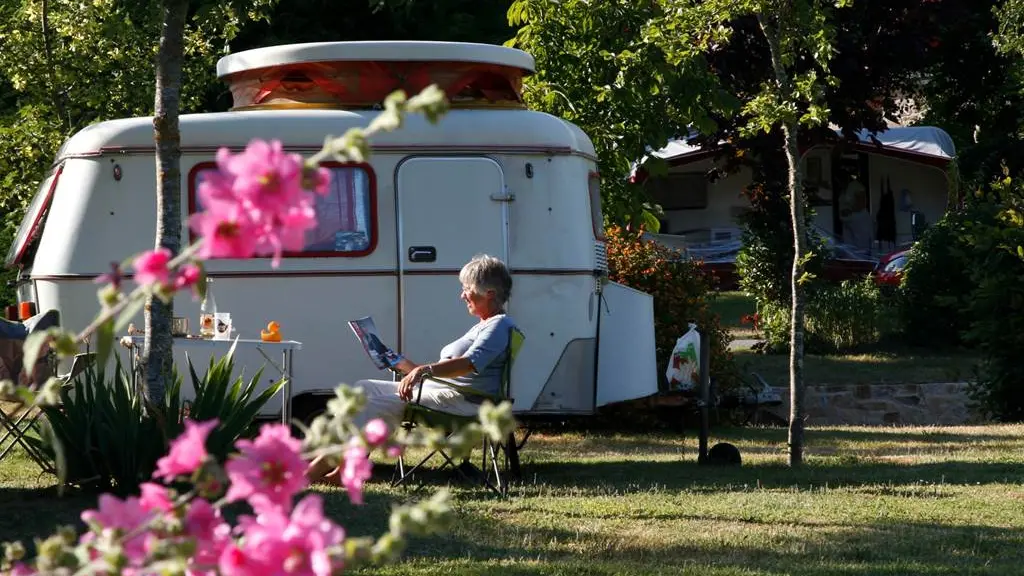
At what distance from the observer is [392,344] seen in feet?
27.6

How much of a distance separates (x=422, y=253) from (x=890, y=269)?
1404 cm

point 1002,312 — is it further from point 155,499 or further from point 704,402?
point 155,499

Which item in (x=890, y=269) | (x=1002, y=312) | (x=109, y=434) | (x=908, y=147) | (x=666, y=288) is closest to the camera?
(x=109, y=434)

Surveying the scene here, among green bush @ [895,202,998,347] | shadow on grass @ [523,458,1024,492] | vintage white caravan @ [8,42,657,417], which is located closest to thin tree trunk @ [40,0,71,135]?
vintage white caravan @ [8,42,657,417]


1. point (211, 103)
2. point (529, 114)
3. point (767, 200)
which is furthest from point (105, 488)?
point (767, 200)

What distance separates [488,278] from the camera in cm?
715

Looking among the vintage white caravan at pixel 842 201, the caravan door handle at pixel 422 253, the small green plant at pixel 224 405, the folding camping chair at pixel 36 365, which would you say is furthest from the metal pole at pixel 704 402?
the vintage white caravan at pixel 842 201

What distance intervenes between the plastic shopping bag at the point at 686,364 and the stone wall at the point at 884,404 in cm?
423

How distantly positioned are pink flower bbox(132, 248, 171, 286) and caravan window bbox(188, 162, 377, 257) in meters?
6.39

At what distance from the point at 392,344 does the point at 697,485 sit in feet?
6.22

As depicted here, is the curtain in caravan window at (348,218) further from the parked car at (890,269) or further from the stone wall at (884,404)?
the parked car at (890,269)

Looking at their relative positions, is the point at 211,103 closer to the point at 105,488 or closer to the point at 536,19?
the point at 536,19

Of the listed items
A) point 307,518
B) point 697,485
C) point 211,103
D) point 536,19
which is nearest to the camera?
point 307,518

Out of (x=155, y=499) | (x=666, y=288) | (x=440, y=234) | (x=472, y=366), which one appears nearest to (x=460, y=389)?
(x=472, y=366)
